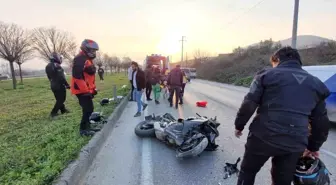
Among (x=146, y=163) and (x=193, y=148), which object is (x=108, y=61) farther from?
(x=193, y=148)

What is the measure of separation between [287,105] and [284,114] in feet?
0.28

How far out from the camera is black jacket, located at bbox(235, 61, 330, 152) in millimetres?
2203

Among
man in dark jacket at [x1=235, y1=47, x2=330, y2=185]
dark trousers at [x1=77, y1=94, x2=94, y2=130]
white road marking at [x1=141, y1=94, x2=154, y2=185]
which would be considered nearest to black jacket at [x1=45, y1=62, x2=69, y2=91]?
dark trousers at [x1=77, y1=94, x2=94, y2=130]

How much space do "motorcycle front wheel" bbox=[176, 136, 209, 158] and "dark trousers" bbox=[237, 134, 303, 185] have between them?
68.7 inches

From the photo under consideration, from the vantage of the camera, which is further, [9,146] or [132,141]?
[132,141]

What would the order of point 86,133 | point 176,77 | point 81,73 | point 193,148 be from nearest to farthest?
point 193,148 < point 81,73 < point 86,133 < point 176,77

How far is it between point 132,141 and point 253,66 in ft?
94.8

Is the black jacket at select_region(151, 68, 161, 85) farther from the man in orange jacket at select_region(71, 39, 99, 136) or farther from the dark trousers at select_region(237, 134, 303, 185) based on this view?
the dark trousers at select_region(237, 134, 303, 185)

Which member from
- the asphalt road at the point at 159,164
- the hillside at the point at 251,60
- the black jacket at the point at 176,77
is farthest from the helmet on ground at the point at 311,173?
the hillside at the point at 251,60

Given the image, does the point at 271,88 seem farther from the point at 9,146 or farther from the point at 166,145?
the point at 9,146

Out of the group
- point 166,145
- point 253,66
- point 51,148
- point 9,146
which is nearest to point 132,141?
point 166,145

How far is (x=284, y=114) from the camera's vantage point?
7.32 feet

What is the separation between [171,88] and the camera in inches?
424

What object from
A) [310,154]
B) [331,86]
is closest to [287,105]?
[310,154]
